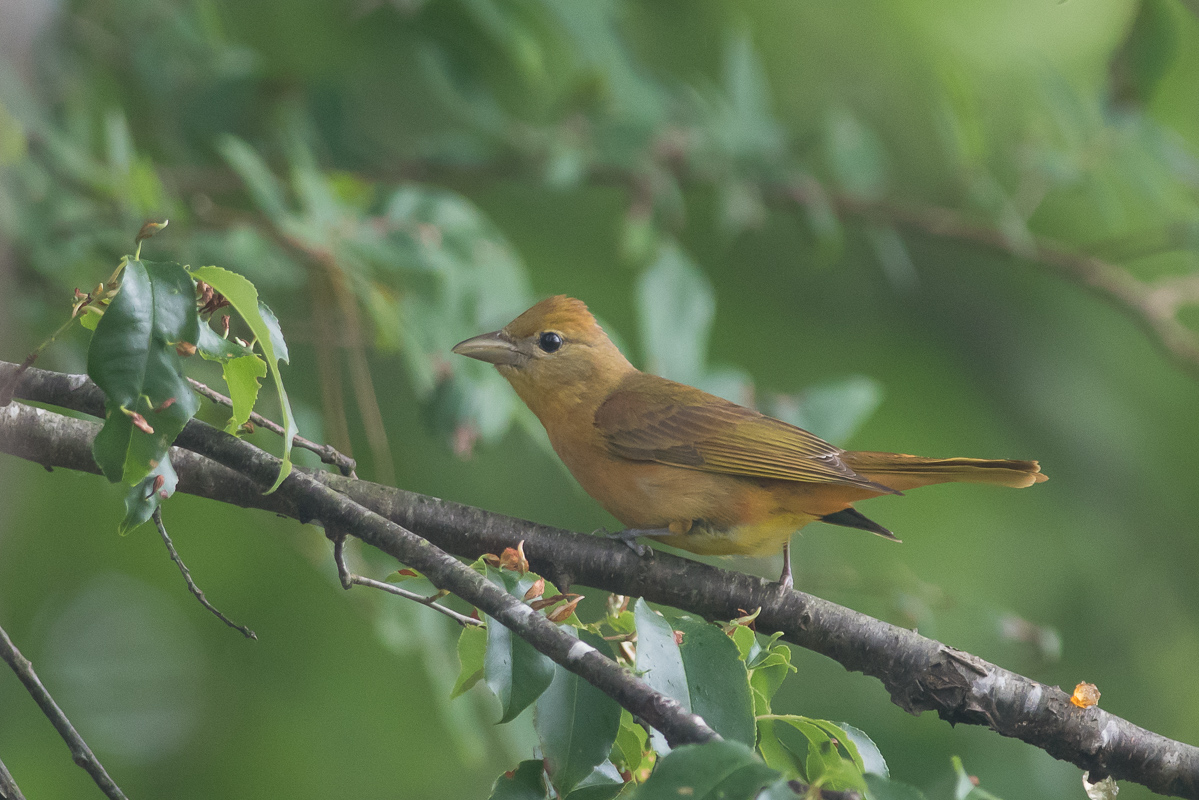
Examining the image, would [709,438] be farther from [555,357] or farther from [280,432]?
[280,432]

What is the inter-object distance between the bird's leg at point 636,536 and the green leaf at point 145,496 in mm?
1197

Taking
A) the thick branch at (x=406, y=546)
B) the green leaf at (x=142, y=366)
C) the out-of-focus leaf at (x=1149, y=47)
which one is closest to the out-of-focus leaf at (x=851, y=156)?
the out-of-focus leaf at (x=1149, y=47)

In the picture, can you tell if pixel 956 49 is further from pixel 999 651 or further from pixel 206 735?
pixel 206 735

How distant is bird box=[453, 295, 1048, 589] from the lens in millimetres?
3166

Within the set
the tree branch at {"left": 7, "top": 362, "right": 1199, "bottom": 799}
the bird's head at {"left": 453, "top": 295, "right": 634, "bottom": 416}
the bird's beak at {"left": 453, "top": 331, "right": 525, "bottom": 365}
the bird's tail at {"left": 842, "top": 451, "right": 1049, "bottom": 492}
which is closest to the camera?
the tree branch at {"left": 7, "top": 362, "right": 1199, "bottom": 799}

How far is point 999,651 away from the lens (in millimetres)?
5184

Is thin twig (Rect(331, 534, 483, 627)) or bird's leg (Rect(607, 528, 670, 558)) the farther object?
bird's leg (Rect(607, 528, 670, 558))

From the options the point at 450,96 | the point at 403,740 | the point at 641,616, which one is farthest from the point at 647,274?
→ the point at 403,740

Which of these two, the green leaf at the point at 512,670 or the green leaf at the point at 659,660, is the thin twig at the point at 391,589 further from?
the green leaf at the point at 659,660

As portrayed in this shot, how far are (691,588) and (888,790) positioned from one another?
1.22 metres

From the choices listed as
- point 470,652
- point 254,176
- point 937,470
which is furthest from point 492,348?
point 470,652

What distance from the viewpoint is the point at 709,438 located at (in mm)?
3490

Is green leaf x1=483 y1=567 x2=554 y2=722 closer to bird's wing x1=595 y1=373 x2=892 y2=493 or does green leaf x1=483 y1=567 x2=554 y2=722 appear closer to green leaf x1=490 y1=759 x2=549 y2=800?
green leaf x1=490 y1=759 x2=549 y2=800

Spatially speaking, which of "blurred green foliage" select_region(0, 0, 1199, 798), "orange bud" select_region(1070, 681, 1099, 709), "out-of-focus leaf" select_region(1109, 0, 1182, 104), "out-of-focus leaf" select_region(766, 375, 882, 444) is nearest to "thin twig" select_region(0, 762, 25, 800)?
"blurred green foliage" select_region(0, 0, 1199, 798)
